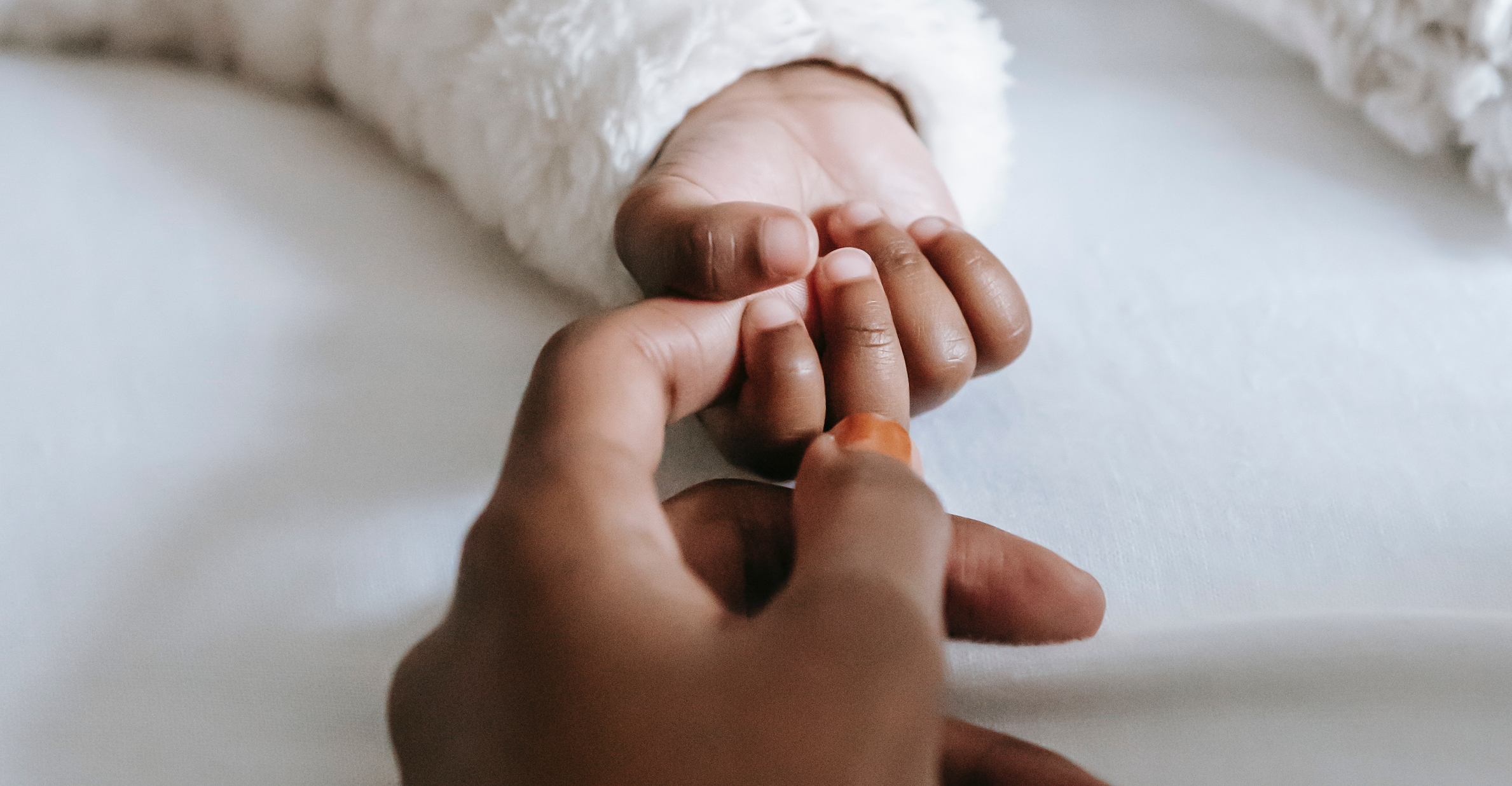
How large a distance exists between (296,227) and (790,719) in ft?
1.27

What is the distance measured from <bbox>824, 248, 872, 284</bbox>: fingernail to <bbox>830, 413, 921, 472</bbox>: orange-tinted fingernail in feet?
0.25

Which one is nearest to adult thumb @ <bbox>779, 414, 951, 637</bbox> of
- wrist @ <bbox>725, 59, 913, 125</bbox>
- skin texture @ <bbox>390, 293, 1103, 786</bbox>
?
skin texture @ <bbox>390, 293, 1103, 786</bbox>

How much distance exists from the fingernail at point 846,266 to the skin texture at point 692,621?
4.1 inches

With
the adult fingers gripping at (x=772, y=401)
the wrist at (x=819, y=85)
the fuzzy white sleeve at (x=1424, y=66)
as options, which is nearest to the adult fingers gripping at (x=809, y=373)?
the adult fingers gripping at (x=772, y=401)

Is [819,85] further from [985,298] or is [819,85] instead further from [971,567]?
[971,567]

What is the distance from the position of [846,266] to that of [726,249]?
69mm

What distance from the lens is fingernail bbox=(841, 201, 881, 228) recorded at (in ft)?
1.37

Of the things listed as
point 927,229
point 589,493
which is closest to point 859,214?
point 927,229

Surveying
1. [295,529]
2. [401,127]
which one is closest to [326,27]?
[401,127]

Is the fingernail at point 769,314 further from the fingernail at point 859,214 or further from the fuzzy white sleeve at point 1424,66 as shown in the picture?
the fuzzy white sleeve at point 1424,66

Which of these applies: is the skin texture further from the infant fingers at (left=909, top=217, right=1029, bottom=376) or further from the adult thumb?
the infant fingers at (left=909, top=217, right=1029, bottom=376)

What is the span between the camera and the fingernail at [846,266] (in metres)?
0.36

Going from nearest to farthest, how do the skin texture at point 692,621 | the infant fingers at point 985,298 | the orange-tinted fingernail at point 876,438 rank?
the skin texture at point 692,621 → the orange-tinted fingernail at point 876,438 → the infant fingers at point 985,298

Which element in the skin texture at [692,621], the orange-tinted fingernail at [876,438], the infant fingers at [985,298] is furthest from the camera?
the infant fingers at [985,298]
